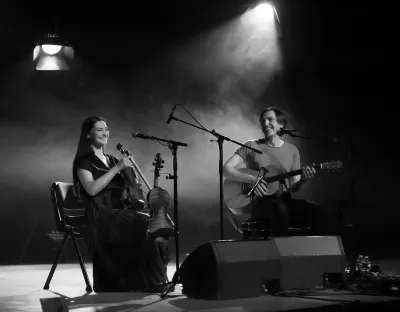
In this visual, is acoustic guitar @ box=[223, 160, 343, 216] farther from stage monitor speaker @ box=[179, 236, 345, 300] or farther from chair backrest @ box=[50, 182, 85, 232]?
chair backrest @ box=[50, 182, 85, 232]

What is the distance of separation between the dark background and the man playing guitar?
1.28 m

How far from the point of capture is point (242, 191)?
17.2ft

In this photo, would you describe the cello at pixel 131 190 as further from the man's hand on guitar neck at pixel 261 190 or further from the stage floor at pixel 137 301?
the man's hand on guitar neck at pixel 261 190

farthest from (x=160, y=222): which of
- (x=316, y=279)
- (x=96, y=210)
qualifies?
(x=316, y=279)

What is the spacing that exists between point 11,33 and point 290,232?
3.52 m

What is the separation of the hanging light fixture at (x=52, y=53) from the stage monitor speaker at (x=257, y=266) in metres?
2.94

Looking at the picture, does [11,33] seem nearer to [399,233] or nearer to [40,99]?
[40,99]

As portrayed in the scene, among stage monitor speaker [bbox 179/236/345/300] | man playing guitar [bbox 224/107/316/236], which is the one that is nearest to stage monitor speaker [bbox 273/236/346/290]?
stage monitor speaker [bbox 179/236/345/300]

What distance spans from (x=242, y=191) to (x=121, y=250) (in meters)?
1.29

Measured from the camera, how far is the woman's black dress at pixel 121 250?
Result: 434cm

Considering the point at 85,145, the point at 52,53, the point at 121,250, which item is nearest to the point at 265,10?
the point at 52,53

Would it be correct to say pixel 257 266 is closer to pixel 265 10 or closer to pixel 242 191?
pixel 242 191

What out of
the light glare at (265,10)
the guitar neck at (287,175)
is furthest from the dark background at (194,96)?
the guitar neck at (287,175)

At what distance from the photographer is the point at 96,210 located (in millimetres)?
4445
